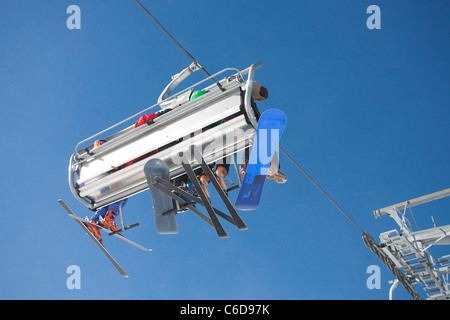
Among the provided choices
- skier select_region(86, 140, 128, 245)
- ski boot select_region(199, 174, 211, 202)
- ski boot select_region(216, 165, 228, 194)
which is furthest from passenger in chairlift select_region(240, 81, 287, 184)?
skier select_region(86, 140, 128, 245)

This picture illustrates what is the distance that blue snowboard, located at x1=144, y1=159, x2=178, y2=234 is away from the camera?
5820mm

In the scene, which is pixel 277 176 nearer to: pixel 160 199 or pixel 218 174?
pixel 218 174

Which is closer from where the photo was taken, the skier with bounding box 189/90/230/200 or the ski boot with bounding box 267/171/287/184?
the skier with bounding box 189/90/230/200

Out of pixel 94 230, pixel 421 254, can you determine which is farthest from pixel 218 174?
pixel 421 254

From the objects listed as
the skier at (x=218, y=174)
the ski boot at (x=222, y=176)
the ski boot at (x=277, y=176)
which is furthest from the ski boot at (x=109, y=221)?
the ski boot at (x=277, y=176)

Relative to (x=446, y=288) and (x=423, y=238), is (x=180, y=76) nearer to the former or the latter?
(x=423, y=238)

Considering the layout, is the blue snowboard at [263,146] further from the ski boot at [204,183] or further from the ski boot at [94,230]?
the ski boot at [94,230]

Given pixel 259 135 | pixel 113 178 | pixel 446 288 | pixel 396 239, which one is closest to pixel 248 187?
pixel 259 135

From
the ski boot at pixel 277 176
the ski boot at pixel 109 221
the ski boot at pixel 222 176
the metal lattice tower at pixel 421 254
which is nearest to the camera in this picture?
the ski boot at pixel 222 176

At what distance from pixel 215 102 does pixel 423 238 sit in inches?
208

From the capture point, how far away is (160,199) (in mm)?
5891

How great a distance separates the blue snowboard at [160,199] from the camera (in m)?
5.82

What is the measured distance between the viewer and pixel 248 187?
17.9 ft

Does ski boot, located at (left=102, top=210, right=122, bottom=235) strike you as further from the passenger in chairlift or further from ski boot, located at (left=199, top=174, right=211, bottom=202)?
the passenger in chairlift
